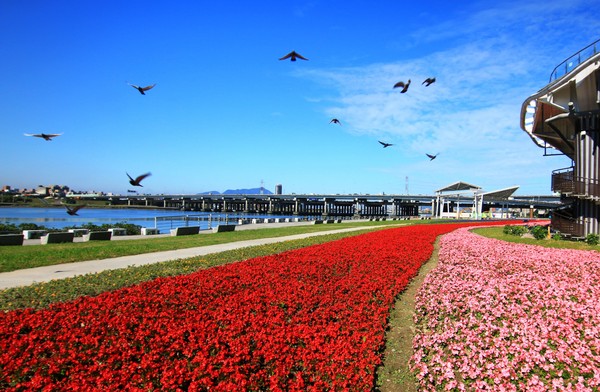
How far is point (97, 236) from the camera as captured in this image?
21422 millimetres

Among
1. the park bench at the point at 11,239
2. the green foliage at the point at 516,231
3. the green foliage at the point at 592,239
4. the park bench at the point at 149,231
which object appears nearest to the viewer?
the park bench at the point at 11,239

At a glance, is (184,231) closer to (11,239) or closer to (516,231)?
(11,239)

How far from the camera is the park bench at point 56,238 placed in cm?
1916

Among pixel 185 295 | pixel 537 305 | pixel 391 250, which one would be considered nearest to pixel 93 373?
pixel 185 295

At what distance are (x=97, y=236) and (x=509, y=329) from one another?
20076 millimetres

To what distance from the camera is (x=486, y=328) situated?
7.11 m

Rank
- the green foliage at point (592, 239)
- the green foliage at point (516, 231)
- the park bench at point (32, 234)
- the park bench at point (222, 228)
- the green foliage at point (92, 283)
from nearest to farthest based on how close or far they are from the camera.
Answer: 1. the green foliage at point (92, 283)
2. the green foliage at point (592, 239)
3. the park bench at point (32, 234)
4. the green foliage at point (516, 231)
5. the park bench at point (222, 228)

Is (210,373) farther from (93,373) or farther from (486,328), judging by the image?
(486,328)

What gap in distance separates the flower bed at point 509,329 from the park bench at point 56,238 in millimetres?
16944

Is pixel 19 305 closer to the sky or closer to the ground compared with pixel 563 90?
closer to the ground

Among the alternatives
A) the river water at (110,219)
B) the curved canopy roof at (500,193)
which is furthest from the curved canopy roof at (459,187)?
the river water at (110,219)

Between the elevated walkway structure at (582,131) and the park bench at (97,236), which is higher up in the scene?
the elevated walkway structure at (582,131)

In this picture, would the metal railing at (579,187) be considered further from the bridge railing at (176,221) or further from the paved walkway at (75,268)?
the bridge railing at (176,221)

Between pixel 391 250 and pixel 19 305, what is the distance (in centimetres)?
1170
